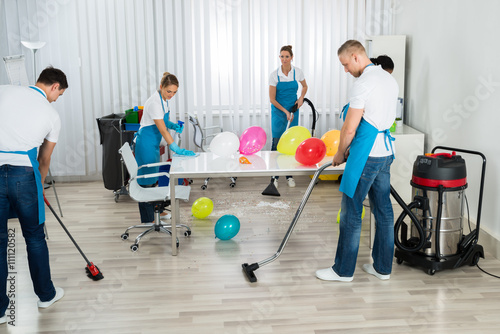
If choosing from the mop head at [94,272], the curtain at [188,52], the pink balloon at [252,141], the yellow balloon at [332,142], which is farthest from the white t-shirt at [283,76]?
the mop head at [94,272]

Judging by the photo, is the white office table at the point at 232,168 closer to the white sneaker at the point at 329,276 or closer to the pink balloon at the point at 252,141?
the pink balloon at the point at 252,141

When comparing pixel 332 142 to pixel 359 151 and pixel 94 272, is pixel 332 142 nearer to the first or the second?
pixel 359 151

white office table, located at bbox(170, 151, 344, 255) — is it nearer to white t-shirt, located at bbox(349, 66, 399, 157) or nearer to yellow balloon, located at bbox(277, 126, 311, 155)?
yellow balloon, located at bbox(277, 126, 311, 155)

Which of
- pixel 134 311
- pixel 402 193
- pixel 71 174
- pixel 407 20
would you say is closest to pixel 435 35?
pixel 407 20

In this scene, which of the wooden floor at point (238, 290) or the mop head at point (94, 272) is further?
the mop head at point (94, 272)

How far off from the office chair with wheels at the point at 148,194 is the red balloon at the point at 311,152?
3.05 feet

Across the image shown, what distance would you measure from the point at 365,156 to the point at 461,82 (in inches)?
61.8

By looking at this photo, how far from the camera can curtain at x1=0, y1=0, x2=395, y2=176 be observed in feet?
19.6

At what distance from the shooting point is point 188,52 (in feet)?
20.2

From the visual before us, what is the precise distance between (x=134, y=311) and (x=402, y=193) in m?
2.96

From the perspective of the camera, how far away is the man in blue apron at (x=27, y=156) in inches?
107

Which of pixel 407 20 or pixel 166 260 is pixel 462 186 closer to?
pixel 166 260

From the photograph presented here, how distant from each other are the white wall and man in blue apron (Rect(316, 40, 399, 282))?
971 mm

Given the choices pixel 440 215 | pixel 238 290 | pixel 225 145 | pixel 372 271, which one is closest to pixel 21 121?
pixel 238 290
